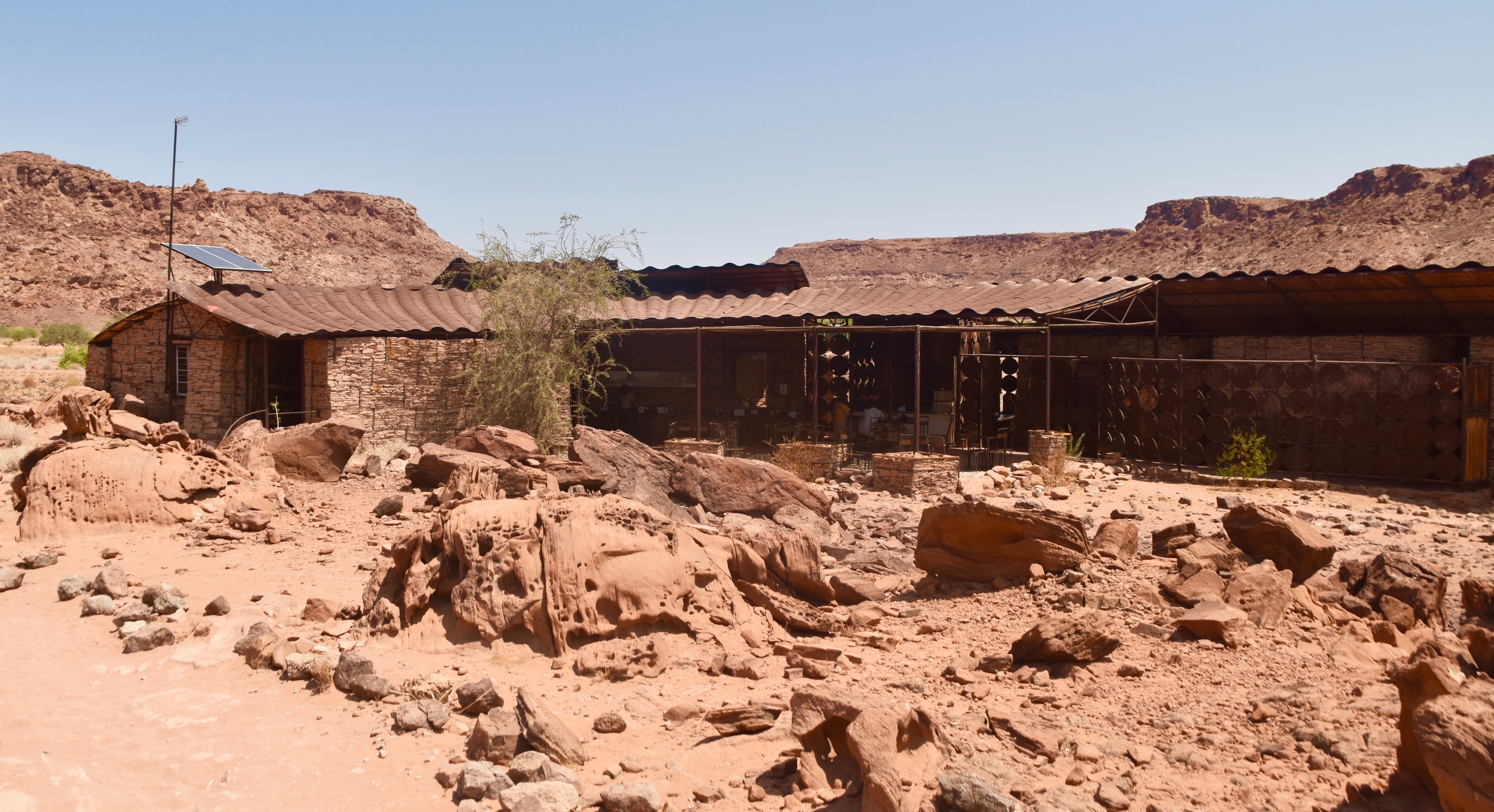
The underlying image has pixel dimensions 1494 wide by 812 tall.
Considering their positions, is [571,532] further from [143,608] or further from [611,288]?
[611,288]

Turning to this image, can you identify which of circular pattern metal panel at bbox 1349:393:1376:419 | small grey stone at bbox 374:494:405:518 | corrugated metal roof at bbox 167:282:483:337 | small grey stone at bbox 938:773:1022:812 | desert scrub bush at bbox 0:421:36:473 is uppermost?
corrugated metal roof at bbox 167:282:483:337

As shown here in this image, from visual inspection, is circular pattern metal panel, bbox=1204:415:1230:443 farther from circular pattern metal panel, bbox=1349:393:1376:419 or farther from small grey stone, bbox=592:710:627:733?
small grey stone, bbox=592:710:627:733

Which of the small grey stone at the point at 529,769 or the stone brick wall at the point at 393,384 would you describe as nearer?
the small grey stone at the point at 529,769

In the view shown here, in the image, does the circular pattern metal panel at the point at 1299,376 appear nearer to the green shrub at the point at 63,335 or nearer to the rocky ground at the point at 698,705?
the rocky ground at the point at 698,705

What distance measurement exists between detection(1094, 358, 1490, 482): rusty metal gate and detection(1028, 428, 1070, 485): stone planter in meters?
2.05

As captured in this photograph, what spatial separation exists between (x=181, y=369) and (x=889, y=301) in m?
13.5

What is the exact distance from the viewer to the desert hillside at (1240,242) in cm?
4228

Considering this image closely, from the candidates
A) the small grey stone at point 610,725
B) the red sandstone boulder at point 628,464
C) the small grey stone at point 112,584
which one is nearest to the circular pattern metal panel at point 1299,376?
the red sandstone boulder at point 628,464

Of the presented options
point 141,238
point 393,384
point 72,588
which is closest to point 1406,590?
point 72,588

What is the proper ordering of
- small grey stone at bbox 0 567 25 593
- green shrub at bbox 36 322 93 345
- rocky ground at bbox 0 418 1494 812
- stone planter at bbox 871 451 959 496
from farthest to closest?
green shrub at bbox 36 322 93 345 < stone planter at bbox 871 451 959 496 < small grey stone at bbox 0 567 25 593 < rocky ground at bbox 0 418 1494 812

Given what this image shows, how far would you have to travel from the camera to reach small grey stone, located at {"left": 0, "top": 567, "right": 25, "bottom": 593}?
747 cm

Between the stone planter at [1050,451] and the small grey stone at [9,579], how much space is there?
1212 cm

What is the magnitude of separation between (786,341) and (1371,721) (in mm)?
15647

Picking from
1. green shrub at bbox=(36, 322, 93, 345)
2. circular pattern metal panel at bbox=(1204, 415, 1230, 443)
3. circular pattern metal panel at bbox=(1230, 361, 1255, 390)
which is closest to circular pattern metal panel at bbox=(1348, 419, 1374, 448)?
circular pattern metal panel at bbox=(1230, 361, 1255, 390)
